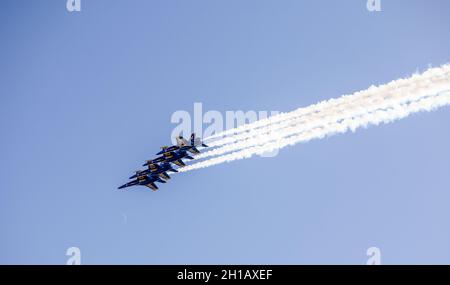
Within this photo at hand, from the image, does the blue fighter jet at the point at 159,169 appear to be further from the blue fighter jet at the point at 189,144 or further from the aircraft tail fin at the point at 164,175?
the blue fighter jet at the point at 189,144

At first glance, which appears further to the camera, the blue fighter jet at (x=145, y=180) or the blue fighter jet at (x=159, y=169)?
the blue fighter jet at (x=145, y=180)

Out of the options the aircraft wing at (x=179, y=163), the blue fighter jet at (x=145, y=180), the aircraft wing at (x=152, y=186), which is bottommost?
the aircraft wing at (x=152, y=186)

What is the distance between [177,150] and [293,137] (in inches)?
646

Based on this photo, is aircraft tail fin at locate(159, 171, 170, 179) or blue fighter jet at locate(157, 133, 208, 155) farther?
aircraft tail fin at locate(159, 171, 170, 179)

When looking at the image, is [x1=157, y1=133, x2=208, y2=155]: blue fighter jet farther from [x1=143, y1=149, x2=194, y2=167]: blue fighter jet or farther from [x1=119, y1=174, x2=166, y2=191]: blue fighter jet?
[x1=119, y1=174, x2=166, y2=191]: blue fighter jet

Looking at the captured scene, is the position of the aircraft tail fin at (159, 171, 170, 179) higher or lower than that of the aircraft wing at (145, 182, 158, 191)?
higher

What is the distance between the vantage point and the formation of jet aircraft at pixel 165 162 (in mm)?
71812

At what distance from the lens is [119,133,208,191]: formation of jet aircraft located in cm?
7181

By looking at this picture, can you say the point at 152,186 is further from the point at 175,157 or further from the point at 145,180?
the point at 175,157

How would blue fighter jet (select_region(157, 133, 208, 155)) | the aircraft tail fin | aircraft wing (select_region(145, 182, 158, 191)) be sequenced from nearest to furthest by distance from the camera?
1. blue fighter jet (select_region(157, 133, 208, 155))
2. the aircraft tail fin
3. aircraft wing (select_region(145, 182, 158, 191))
